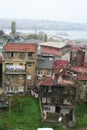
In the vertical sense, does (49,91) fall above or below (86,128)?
above

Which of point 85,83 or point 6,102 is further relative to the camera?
point 85,83

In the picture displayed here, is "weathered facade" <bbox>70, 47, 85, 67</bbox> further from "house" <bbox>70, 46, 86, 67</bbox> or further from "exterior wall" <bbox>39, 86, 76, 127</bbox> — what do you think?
"exterior wall" <bbox>39, 86, 76, 127</bbox>

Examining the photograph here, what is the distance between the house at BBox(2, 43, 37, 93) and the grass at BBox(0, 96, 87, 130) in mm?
2069

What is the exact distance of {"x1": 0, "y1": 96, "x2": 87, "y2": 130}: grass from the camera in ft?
93.7

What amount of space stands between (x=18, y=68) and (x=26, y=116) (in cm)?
702

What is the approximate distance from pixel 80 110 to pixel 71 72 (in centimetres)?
577

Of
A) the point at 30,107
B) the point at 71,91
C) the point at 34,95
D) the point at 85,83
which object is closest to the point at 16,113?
the point at 30,107

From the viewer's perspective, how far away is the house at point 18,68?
34.4 meters

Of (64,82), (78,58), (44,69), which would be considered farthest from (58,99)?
(78,58)

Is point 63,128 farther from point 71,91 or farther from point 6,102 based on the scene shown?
point 6,102

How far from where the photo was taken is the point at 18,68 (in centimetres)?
3481

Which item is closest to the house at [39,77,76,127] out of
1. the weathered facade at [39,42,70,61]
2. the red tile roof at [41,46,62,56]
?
the weathered facade at [39,42,70,61]

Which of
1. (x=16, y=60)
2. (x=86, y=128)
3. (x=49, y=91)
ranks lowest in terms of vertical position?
(x=86, y=128)

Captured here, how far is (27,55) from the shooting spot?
34.7 metres
